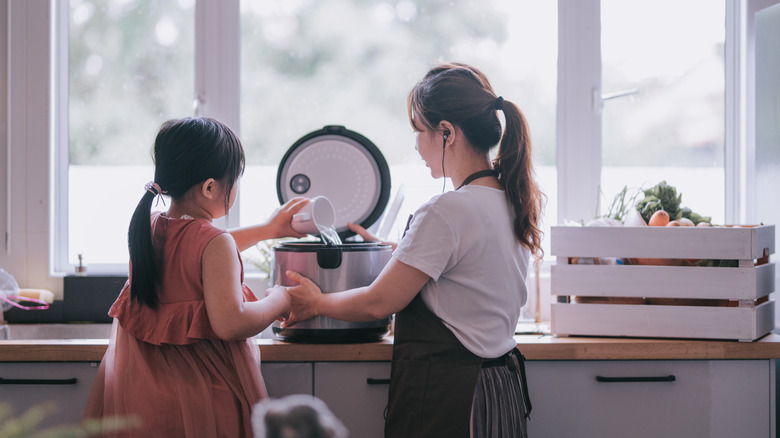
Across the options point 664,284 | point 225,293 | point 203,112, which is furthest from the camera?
point 203,112

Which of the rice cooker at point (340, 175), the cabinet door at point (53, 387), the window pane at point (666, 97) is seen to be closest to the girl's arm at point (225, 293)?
the rice cooker at point (340, 175)

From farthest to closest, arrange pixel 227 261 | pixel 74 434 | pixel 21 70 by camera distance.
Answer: pixel 21 70 < pixel 227 261 < pixel 74 434

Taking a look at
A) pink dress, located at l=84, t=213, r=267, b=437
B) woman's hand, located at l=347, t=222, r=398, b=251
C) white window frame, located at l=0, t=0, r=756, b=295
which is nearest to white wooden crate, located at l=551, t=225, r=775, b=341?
woman's hand, located at l=347, t=222, r=398, b=251

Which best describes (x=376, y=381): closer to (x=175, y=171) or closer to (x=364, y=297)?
(x=364, y=297)

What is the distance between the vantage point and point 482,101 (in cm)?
121

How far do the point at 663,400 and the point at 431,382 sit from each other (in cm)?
56

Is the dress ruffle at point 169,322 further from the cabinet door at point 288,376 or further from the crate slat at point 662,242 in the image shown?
the crate slat at point 662,242

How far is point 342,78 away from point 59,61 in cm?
82

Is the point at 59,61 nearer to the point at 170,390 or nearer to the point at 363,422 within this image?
the point at 170,390

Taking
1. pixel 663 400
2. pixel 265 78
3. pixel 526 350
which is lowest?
pixel 663 400

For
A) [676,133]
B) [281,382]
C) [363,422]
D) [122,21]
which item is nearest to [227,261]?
[281,382]

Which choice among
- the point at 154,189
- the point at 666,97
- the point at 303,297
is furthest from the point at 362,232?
the point at 666,97

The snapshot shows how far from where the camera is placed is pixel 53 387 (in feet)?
4.59

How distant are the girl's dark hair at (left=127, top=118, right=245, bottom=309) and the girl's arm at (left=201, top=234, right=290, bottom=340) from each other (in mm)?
98
